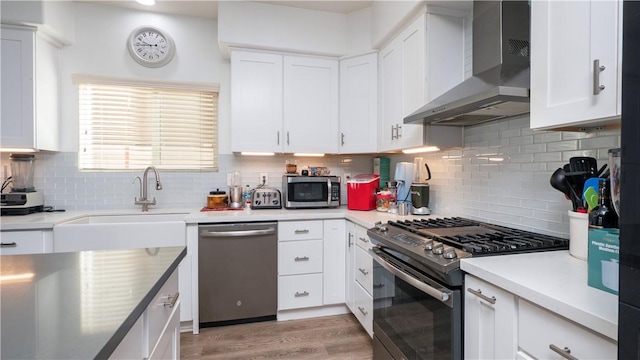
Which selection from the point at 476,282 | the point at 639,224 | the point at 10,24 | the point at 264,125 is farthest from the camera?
the point at 264,125

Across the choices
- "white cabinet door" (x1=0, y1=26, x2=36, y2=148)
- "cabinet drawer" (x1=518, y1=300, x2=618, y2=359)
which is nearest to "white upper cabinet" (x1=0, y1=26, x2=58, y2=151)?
"white cabinet door" (x1=0, y1=26, x2=36, y2=148)

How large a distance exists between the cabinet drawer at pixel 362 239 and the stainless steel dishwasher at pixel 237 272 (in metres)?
0.67

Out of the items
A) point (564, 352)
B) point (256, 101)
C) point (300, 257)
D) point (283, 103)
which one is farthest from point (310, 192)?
point (564, 352)

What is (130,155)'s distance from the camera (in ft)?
9.72

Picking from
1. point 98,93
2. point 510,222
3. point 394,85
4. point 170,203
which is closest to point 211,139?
point 170,203

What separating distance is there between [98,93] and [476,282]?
342cm

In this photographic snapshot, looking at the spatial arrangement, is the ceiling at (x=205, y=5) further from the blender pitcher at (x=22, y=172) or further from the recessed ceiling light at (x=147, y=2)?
the blender pitcher at (x=22, y=172)

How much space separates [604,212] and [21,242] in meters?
3.25

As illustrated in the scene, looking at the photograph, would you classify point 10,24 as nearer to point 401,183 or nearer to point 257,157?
point 257,157

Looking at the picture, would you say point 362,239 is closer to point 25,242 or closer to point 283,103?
point 283,103

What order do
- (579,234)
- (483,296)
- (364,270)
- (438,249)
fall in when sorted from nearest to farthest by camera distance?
(483,296)
(579,234)
(438,249)
(364,270)

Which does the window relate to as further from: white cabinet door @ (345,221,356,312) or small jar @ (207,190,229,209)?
white cabinet door @ (345,221,356,312)

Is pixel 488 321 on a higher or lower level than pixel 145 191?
lower

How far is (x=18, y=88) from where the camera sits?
2.42 m
